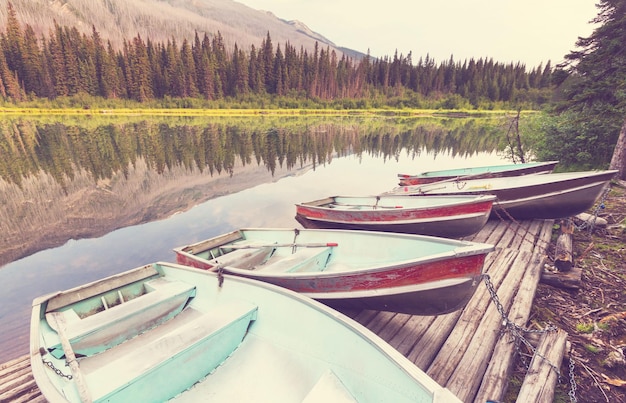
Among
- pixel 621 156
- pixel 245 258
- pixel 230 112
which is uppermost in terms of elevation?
pixel 230 112

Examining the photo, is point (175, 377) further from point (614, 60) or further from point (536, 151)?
point (536, 151)

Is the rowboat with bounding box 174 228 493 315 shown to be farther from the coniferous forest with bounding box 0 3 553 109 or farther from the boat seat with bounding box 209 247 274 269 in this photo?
the coniferous forest with bounding box 0 3 553 109

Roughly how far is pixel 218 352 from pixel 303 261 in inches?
79.2

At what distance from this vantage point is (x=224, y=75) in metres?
68.8

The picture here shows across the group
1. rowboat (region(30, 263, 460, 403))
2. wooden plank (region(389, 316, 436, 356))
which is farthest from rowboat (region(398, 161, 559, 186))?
rowboat (region(30, 263, 460, 403))

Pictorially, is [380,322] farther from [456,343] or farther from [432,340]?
[456,343]

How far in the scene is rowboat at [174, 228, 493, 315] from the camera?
3.33 meters

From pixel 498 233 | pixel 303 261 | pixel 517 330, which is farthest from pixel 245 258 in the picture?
pixel 498 233

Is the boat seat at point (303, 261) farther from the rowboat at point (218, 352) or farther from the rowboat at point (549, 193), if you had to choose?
the rowboat at point (549, 193)

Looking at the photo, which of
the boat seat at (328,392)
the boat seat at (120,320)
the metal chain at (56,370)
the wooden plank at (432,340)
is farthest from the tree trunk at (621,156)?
the metal chain at (56,370)

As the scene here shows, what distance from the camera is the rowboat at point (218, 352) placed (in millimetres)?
2293

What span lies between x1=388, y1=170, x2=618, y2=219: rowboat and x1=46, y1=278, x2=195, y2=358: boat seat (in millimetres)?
6791

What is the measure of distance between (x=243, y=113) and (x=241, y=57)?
67.9 feet

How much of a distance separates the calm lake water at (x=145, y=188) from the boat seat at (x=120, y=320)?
2.42 metres
